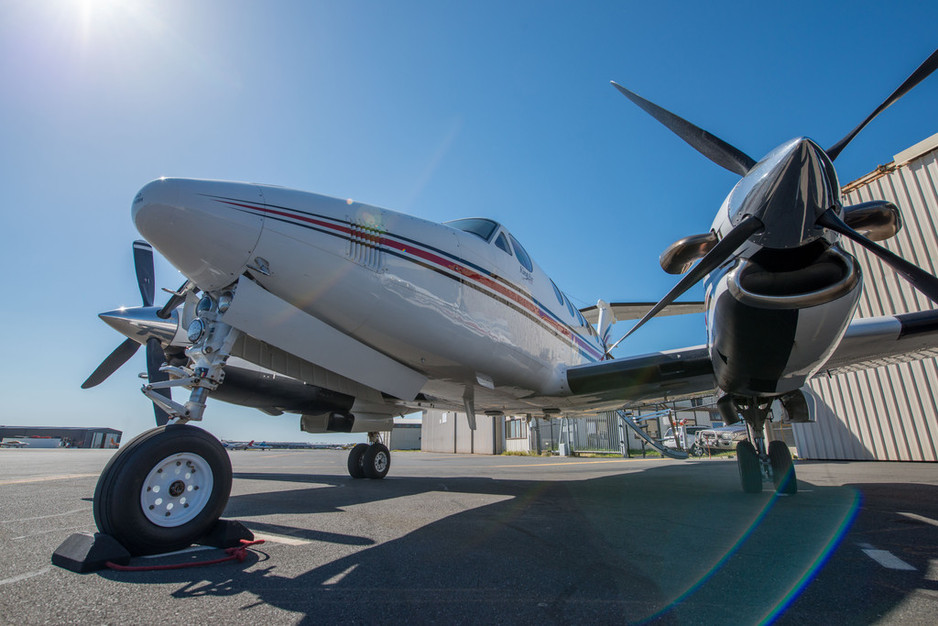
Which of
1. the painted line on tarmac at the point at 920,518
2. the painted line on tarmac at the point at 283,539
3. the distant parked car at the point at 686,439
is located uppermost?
the distant parked car at the point at 686,439

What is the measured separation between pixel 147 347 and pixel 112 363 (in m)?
2.81

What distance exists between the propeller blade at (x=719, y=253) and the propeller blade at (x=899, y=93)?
119 cm

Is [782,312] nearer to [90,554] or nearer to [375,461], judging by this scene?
[90,554]

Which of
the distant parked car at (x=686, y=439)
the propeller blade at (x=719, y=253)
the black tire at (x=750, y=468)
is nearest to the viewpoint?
the propeller blade at (x=719, y=253)

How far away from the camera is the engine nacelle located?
→ 143 inches

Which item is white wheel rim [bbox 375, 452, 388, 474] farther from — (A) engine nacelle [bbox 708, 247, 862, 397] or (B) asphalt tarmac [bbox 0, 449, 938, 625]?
(A) engine nacelle [bbox 708, 247, 862, 397]

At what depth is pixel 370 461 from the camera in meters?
9.12

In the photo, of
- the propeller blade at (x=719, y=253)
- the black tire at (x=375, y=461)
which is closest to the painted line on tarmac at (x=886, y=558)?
the propeller blade at (x=719, y=253)

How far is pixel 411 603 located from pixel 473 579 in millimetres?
473

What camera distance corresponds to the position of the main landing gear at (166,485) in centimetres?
266

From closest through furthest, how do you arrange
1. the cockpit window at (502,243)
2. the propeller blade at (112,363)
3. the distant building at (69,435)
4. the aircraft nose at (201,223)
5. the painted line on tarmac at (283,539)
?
1. the painted line on tarmac at (283,539)
2. the aircraft nose at (201,223)
3. the cockpit window at (502,243)
4. the propeller blade at (112,363)
5. the distant building at (69,435)

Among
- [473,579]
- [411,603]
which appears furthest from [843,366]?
[411,603]

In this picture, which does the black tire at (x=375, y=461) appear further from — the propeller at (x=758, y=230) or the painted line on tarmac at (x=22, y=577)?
the painted line on tarmac at (x=22, y=577)

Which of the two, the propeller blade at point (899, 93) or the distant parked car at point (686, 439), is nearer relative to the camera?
the propeller blade at point (899, 93)
